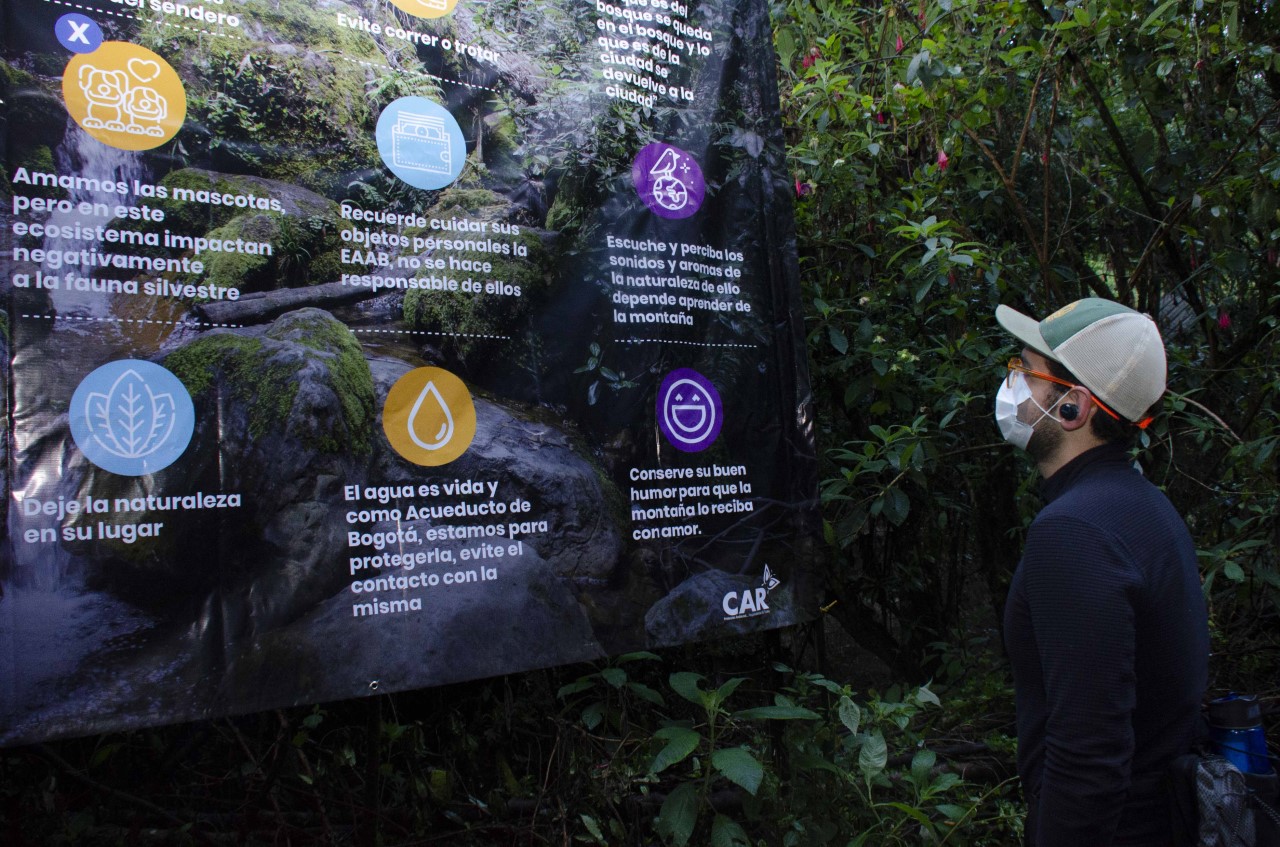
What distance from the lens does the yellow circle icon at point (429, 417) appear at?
2.20m

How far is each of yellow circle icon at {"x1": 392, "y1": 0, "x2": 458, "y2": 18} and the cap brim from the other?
1.67 m

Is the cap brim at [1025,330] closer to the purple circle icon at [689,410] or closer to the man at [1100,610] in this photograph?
the man at [1100,610]

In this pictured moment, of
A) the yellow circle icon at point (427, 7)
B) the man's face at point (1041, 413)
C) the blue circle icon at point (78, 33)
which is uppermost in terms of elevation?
the yellow circle icon at point (427, 7)

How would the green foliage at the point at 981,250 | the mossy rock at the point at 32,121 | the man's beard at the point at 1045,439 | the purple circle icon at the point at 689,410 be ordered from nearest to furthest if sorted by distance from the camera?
1. the mossy rock at the point at 32,121
2. the man's beard at the point at 1045,439
3. the purple circle icon at the point at 689,410
4. the green foliage at the point at 981,250

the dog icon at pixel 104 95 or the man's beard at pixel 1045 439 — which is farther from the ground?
the dog icon at pixel 104 95

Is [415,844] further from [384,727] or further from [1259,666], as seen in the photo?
[1259,666]

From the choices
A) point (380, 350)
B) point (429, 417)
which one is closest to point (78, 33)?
point (380, 350)

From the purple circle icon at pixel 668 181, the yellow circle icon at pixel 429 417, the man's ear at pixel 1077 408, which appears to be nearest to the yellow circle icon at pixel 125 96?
the yellow circle icon at pixel 429 417

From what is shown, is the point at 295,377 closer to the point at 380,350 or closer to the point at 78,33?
the point at 380,350

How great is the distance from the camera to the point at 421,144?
235 centimetres

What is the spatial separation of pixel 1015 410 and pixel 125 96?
2145 mm

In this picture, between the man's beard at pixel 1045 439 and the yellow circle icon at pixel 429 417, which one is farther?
the yellow circle icon at pixel 429 417

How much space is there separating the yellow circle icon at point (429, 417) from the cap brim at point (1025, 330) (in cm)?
134

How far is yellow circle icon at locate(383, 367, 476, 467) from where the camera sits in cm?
220
